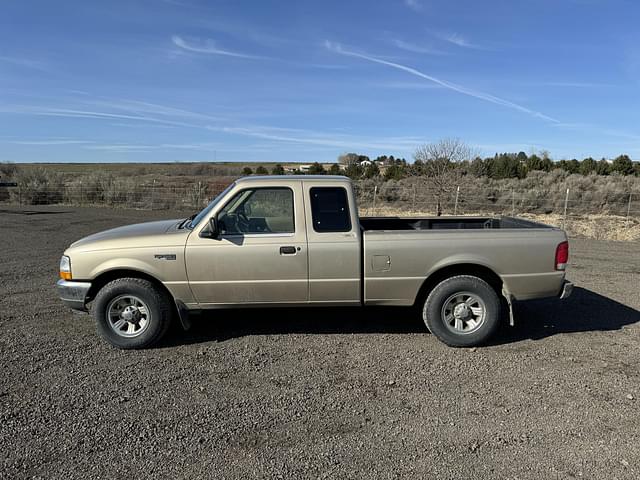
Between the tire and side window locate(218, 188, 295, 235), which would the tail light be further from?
side window locate(218, 188, 295, 235)

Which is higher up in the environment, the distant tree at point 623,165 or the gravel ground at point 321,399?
the distant tree at point 623,165

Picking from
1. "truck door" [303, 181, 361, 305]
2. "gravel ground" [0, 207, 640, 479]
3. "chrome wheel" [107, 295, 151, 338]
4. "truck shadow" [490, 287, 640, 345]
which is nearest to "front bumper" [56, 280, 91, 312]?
"chrome wheel" [107, 295, 151, 338]

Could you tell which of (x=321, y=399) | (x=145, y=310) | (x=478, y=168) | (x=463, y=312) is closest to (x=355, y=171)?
(x=478, y=168)

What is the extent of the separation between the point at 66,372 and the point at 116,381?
596 millimetres

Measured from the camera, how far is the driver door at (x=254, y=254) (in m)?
4.93

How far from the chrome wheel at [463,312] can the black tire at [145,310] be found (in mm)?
3055

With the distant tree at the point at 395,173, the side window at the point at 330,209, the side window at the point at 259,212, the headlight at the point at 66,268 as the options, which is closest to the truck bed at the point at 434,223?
the side window at the point at 330,209

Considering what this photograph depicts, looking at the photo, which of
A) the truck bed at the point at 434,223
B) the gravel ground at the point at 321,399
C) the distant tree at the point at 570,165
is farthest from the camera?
the distant tree at the point at 570,165

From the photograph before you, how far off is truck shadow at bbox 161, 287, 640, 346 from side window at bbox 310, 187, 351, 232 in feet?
4.61

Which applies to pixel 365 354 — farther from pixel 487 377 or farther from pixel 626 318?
pixel 626 318

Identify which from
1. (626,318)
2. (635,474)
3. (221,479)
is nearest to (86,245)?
(221,479)

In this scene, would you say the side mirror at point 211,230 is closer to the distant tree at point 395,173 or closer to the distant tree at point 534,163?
the distant tree at point 395,173

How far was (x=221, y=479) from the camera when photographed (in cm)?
291

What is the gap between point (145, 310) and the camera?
5.02m
